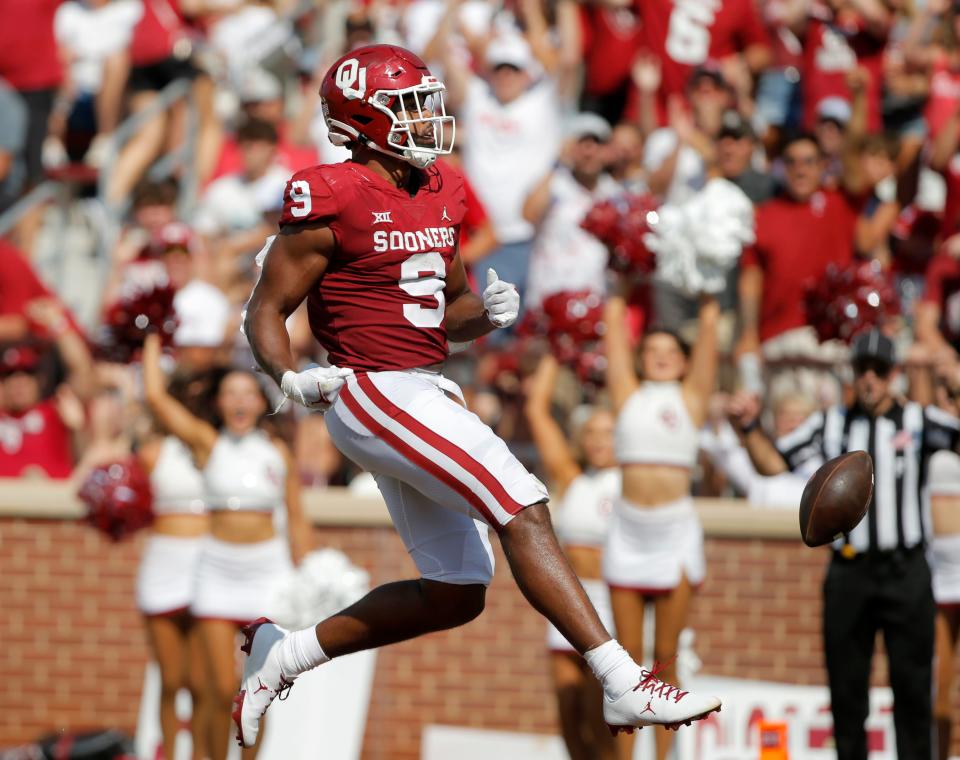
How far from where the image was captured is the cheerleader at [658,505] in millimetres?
8148

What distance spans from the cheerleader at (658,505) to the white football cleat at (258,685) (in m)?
2.58

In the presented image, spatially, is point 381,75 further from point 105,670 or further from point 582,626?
point 105,670

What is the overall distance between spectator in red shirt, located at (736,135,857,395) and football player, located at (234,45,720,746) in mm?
4129

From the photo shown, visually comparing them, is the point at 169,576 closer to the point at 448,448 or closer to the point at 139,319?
the point at 139,319

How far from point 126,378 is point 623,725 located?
20.8ft

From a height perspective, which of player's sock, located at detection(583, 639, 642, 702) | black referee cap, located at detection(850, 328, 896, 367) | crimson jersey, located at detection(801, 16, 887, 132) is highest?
crimson jersey, located at detection(801, 16, 887, 132)

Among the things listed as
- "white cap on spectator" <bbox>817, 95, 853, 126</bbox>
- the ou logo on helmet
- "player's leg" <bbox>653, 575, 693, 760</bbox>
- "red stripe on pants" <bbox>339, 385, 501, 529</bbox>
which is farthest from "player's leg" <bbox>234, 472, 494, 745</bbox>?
"white cap on spectator" <bbox>817, 95, 853, 126</bbox>

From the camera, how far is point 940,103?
10.4 m

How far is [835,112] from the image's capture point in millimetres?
10195

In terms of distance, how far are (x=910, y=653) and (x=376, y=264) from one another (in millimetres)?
3174

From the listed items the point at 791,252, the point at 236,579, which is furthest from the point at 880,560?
the point at 236,579

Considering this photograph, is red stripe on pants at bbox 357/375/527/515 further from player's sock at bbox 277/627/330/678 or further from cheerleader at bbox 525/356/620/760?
cheerleader at bbox 525/356/620/760

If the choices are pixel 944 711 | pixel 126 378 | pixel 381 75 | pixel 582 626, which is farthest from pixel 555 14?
pixel 582 626

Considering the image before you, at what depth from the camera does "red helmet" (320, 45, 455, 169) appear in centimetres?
545
